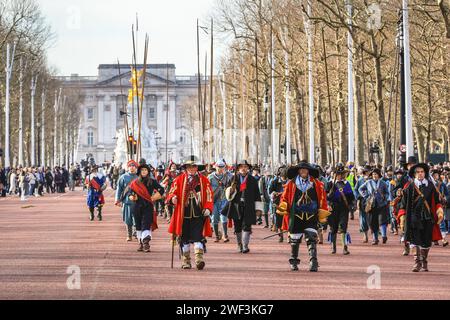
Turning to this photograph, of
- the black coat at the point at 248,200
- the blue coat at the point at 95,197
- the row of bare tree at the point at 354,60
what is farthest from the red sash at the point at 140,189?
the row of bare tree at the point at 354,60

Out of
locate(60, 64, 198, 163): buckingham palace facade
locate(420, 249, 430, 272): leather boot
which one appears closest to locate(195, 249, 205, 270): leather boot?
locate(420, 249, 430, 272): leather boot

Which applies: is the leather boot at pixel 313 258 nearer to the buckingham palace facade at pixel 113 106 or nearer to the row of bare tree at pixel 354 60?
the row of bare tree at pixel 354 60

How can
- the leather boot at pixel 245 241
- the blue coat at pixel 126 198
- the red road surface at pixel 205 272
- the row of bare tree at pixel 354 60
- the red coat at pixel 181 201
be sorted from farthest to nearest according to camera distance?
the row of bare tree at pixel 354 60
the blue coat at pixel 126 198
the leather boot at pixel 245 241
the red coat at pixel 181 201
the red road surface at pixel 205 272

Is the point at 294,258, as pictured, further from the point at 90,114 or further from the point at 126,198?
the point at 90,114

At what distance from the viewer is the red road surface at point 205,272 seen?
14516 millimetres

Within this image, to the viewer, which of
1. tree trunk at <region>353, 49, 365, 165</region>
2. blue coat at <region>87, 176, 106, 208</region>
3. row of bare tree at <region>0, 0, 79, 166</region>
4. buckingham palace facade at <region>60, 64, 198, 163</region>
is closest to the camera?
blue coat at <region>87, 176, 106, 208</region>

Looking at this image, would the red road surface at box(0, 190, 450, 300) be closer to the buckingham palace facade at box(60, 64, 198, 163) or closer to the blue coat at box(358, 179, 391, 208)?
the blue coat at box(358, 179, 391, 208)

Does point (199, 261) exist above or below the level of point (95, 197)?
below

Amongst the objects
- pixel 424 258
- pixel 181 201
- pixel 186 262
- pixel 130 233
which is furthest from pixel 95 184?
pixel 424 258

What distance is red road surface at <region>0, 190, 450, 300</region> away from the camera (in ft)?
47.6

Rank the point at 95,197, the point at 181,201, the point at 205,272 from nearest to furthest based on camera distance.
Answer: the point at 205,272 < the point at 181,201 < the point at 95,197

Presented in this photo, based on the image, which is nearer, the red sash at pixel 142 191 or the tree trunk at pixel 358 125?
the red sash at pixel 142 191

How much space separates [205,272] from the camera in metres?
17.6
